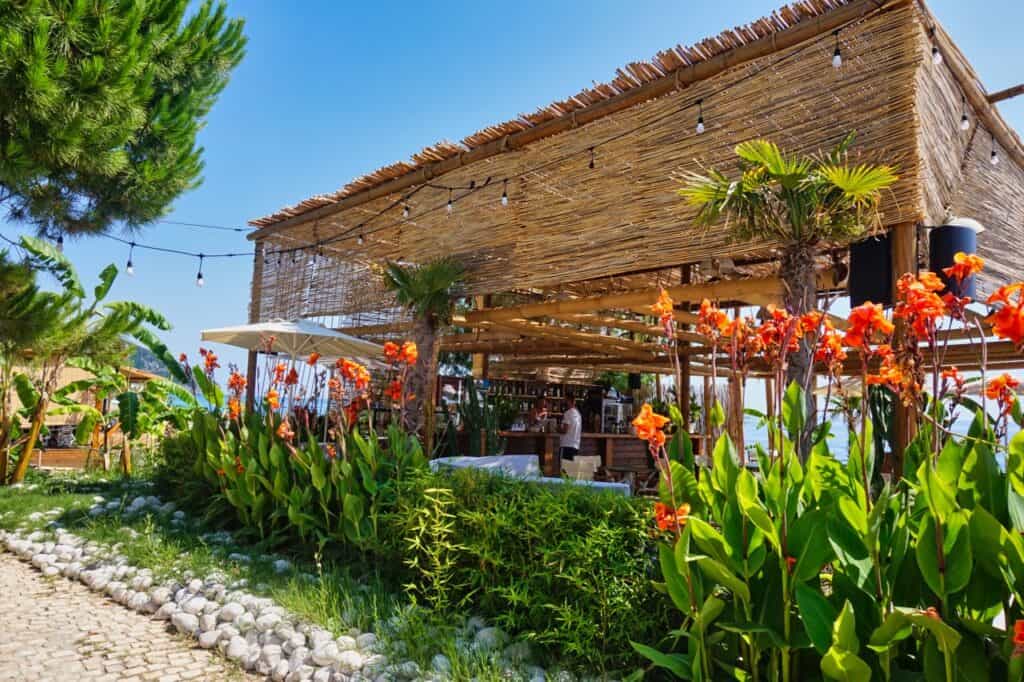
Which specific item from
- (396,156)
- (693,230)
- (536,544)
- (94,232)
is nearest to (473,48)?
(396,156)

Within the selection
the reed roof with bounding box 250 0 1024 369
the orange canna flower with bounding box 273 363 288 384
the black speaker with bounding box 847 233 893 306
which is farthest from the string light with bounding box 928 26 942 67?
the orange canna flower with bounding box 273 363 288 384

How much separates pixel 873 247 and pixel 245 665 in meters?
4.67

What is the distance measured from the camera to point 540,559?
3.45 meters

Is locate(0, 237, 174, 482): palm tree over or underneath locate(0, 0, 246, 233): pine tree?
→ underneath

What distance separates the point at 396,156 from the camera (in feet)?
27.7

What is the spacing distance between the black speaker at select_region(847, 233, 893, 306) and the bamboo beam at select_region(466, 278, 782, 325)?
31.2 inches

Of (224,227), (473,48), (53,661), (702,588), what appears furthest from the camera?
(224,227)

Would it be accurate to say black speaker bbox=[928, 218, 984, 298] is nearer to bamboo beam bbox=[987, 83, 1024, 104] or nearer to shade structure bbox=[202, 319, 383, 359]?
bamboo beam bbox=[987, 83, 1024, 104]

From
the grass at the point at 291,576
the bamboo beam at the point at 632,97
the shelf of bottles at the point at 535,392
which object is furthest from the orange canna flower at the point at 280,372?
the shelf of bottles at the point at 535,392

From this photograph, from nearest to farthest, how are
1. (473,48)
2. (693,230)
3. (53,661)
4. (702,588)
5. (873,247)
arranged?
(702,588) → (53,661) → (873,247) → (693,230) → (473,48)

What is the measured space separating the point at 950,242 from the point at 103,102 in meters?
6.53

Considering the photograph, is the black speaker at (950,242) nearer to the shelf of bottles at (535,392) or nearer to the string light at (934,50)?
the string light at (934,50)

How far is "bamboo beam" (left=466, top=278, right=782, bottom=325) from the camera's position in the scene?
598 cm

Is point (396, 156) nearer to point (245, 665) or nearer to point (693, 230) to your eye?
point (693, 230)
